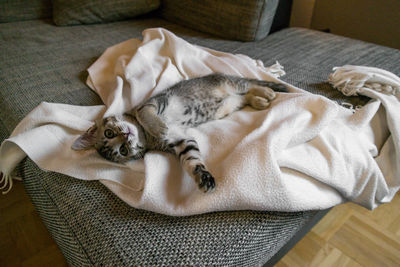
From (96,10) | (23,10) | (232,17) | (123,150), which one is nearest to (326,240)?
(123,150)

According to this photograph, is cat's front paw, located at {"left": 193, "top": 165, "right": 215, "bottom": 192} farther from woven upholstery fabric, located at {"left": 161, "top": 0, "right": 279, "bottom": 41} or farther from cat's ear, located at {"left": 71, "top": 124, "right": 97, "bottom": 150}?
woven upholstery fabric, located at {"left": 161, "top": 0, "right": 279, "bottom": 41}

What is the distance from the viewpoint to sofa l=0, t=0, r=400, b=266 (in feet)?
1.79

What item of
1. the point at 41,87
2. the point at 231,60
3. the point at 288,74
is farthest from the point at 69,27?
the point at 288,74

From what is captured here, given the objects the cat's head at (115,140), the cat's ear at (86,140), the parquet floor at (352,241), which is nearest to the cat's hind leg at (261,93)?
the cat's head at (115,140)

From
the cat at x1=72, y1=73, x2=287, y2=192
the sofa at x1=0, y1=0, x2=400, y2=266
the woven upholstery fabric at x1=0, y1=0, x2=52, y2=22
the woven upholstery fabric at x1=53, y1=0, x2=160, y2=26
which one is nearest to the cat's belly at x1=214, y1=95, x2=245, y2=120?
the cat at x1=72, y1=73, x2=287, y2=192

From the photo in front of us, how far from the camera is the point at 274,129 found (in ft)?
2.25

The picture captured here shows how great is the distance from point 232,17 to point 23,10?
4.94ft

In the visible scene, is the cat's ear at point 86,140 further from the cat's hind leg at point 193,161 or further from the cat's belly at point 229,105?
the cat's belly at point 229,105

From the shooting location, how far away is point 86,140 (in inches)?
30.7

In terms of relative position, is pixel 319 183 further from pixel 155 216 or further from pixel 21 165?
pixel 21 165

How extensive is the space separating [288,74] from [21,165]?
1110mm

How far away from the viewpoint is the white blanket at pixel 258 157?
58 centimetres

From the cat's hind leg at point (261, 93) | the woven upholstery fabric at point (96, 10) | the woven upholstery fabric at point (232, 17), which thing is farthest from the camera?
the woven upholstery fabric at point (96, 10)

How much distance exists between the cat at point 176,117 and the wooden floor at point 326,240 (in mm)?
661
